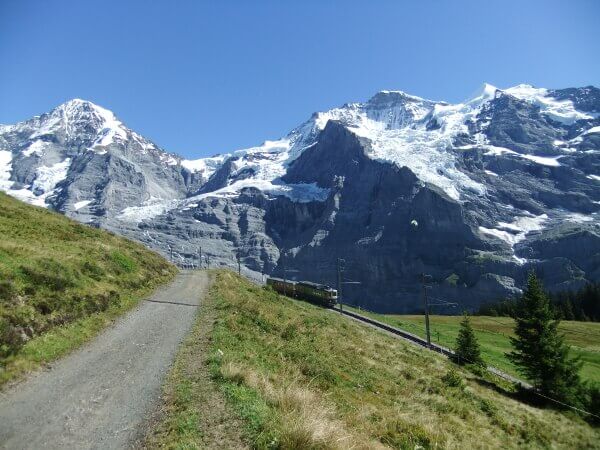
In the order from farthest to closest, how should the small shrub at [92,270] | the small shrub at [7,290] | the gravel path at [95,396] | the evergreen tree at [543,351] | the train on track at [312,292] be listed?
1. the train on track at [312,292]
2. the evergreen tree at [543,351]
3. the small shrub at [92,270]
4. the small shrub at [7,290]
5. the gravel path at [95,396]

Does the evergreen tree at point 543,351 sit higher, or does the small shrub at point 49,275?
the small shrub at point 49,275

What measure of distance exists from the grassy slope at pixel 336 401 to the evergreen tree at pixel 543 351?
570 centimetres

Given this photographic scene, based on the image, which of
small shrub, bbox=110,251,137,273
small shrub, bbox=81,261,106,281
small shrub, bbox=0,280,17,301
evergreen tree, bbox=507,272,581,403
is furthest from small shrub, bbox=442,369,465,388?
small shrub, bbox=0,280,17,301

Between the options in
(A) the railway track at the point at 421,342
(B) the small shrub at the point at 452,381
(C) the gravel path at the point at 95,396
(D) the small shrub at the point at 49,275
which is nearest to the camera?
(C) the gravel path at the point at 95,396

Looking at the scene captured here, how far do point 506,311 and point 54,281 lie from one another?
130368 millimetres

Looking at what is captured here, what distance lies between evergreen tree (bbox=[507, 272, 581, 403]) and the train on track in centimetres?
4331

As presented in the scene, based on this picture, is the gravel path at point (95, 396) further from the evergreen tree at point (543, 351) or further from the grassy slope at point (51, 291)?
the evergreen tree at point (543, 351)

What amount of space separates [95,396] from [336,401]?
23.8ft

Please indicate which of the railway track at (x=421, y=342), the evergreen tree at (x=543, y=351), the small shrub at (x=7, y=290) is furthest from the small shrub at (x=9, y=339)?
the railway track at (x=421, y=342)

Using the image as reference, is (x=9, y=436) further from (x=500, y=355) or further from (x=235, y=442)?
(x=500, y=355)

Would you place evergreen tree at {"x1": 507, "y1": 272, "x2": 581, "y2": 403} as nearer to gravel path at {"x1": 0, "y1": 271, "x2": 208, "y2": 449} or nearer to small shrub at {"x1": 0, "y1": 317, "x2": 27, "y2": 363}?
gravel path at {"x1": 0, "y1": 271, "x2": 208, "y2": 449}

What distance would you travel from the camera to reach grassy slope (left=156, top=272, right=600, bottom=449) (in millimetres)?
10344

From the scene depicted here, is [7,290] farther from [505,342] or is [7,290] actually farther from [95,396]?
[505,342]

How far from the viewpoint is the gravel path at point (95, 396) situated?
32.8 feet
